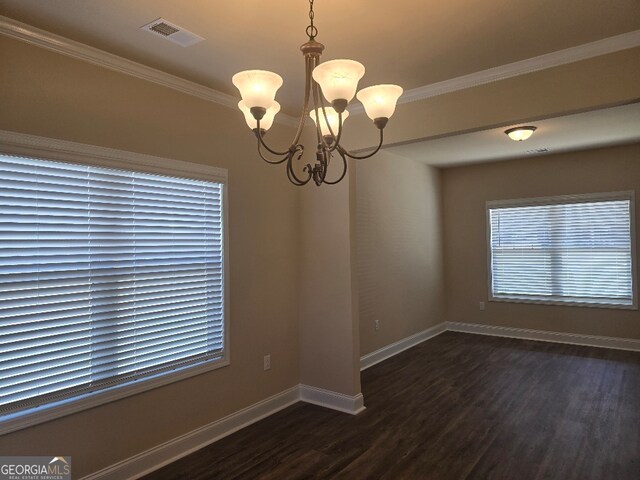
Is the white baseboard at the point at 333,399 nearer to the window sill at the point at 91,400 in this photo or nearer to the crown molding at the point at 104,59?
the window sill at the point at 91,400

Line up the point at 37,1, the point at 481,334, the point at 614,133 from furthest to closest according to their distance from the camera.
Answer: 1. the point at 481,334
2. the point at 614,133
3. the point at 37,1

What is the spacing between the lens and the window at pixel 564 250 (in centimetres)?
560

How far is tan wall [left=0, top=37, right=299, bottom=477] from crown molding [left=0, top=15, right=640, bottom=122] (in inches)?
2.0

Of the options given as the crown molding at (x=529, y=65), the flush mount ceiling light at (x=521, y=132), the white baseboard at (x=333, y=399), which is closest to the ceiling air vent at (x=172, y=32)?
the crown molding at (x=529, y=65)

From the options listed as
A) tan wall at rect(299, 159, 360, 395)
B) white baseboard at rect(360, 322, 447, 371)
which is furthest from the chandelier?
white baseboard at rect(360, 322, 447, 371)

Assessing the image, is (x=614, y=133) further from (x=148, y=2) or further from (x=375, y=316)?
(x=148, y=2)

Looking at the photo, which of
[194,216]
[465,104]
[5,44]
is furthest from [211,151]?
[465,104]

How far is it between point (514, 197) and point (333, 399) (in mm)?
4281

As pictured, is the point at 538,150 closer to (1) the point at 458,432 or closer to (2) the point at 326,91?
(1) the point at 458,432

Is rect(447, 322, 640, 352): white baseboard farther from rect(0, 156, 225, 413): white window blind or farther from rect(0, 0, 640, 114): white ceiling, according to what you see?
rect(0, 156, 225, 413): white window blind

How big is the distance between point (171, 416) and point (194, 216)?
55.2 inches

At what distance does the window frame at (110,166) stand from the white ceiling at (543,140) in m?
1.83

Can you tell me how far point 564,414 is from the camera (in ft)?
11.8

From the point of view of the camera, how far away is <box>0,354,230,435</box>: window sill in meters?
2.21
